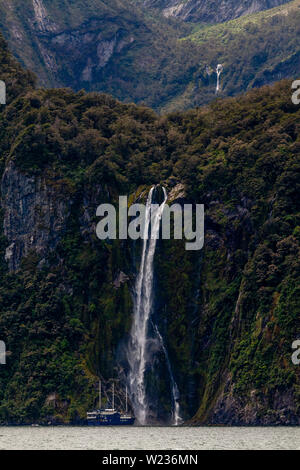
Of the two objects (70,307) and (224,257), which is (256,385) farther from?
(70,307)

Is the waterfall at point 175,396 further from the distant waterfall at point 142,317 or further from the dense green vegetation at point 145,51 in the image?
the dense green vegetation at point 145,51

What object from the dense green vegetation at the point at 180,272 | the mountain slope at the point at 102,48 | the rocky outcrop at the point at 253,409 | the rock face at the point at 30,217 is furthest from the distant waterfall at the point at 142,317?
the mountain slope at the point at 102,48

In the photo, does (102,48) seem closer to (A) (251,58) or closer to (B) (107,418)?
(A) (251,58)

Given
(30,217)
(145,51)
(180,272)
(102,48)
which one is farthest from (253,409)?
(102,48)

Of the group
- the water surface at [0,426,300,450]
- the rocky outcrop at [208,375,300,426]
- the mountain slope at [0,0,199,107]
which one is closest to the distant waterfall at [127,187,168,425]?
the water surface at [0,426,300,450]

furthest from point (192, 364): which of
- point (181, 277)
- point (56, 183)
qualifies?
point (56, 183)

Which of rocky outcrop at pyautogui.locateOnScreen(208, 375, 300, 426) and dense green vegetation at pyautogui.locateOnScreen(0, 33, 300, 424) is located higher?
dense green vegetation at pyautogui.locateOnScreen(0, 33, 300, 424)

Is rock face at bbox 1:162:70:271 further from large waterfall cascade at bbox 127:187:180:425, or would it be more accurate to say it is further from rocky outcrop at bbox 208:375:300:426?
rocky outcrop at bbox 208:375:300:426

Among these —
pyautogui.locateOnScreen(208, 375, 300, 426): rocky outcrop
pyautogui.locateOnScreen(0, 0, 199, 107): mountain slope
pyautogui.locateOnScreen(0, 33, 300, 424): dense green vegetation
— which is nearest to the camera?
pyautogui.locateOnScreen(208, 375, 300, 426): rocky outcrop
